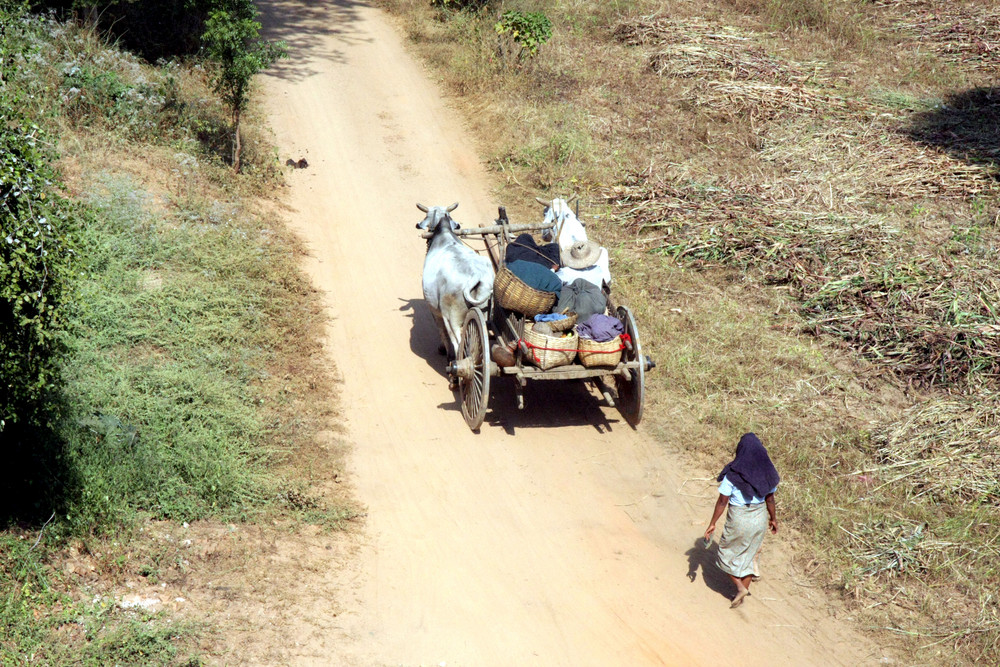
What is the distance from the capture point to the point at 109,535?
269 inches

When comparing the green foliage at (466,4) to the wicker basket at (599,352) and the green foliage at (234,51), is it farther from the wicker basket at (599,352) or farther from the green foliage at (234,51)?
the wicker basket at (599,352)

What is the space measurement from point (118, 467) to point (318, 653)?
→ 243 cm

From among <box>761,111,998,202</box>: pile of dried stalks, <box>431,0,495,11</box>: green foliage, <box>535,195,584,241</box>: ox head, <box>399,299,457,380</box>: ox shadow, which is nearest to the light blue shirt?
<box>399,299,457,380</box>: ox shadow

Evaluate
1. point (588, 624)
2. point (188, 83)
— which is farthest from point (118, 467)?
point (188, 83)

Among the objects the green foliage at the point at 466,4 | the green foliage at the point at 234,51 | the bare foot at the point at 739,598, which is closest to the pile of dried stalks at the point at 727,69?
the green foliage at the point at 466,4

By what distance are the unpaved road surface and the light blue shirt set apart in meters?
0.92

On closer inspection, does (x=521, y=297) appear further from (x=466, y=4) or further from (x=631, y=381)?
(x=466, y=4)

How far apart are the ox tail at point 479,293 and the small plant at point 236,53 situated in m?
5.69

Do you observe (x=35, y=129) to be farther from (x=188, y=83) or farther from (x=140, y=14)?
(x=140, y=14)

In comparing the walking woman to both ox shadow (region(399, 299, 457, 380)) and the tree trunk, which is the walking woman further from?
the tree trunk

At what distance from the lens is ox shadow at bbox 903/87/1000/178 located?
14.2m

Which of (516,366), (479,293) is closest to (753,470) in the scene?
(516,366)

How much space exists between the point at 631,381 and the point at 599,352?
764 millimetres

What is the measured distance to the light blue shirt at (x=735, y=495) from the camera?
22.2ft
